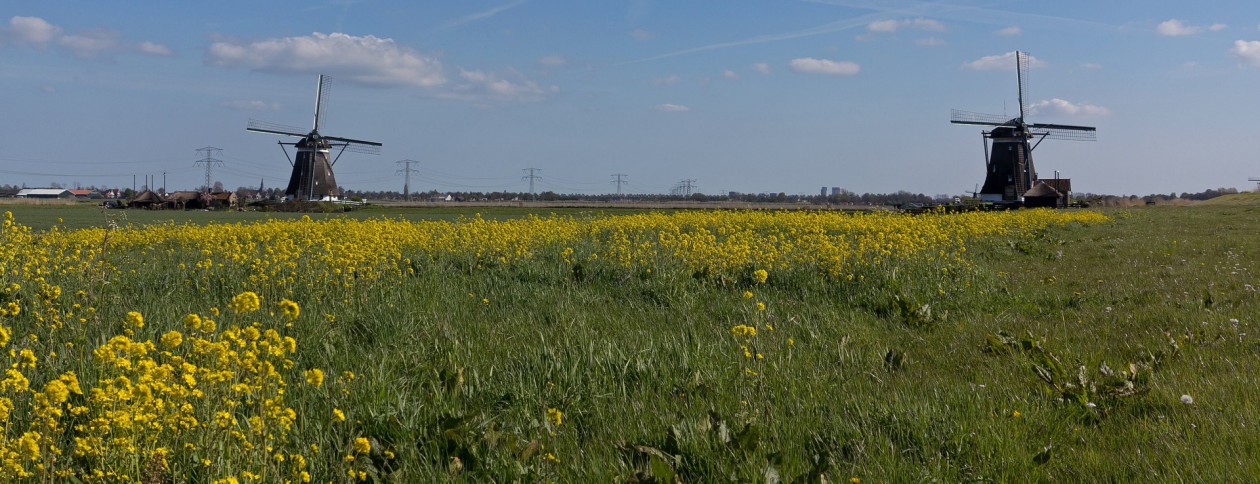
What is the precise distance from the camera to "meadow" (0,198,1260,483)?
315cm

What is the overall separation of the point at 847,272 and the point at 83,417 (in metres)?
7.03

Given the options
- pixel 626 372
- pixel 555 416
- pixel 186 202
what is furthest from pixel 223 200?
pixel 555 416

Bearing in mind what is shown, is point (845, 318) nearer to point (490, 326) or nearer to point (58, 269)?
point (490, 326)

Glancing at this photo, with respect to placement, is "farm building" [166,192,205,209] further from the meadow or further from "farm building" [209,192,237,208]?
the meadow

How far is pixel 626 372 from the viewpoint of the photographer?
4605 mm

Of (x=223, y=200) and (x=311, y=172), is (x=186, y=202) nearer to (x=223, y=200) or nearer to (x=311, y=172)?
(x=223, y=200)

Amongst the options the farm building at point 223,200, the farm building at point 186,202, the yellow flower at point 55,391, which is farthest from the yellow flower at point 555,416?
the farm building at point 186,202

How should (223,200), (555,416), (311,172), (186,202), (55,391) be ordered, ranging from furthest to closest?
(311,172)
(186,202)
(223,200)
(555,416)
(55,391)

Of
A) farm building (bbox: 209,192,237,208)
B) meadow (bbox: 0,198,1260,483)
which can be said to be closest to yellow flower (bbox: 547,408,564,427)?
meadow (bbox: 0,198,1260,483)

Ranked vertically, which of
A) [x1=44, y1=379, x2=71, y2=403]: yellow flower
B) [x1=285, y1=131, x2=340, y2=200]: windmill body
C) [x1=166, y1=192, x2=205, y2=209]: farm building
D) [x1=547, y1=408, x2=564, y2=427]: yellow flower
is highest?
[x1=285, y1=131, x2=340, y2=200]: windmill body

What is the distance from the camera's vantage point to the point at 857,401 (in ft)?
13.3

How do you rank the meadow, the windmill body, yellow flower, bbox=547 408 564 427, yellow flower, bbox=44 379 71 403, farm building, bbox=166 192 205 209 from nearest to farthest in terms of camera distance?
yellow flower, bbox=44 379 71 403 → the meadow → yellow flower, bbox=547 408 564 427 → farm building, bbox=166 192 205 209 → the windmill body

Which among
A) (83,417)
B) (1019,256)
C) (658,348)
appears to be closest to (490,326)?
(658,348)

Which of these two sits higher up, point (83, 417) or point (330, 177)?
point (330, 177)
